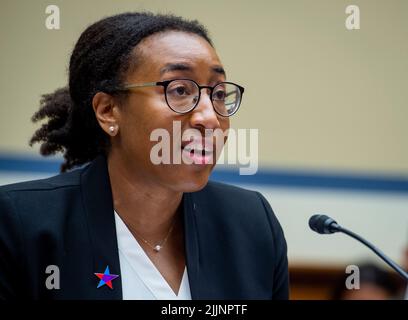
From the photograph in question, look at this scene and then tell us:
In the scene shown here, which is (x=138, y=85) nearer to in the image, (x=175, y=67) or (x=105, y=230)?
(x=175, y=67)

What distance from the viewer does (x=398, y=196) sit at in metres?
3.18

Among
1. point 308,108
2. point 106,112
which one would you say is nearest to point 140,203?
point 106,112

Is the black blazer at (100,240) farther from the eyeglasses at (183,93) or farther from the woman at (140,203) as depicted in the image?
the eyeglasses at (183,93)

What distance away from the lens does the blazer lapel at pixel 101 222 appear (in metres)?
1.28

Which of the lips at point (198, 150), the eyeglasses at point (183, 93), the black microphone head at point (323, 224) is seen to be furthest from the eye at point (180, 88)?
the black microphone head at point (323, 224)

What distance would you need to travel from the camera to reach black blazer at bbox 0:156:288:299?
1.25 metres

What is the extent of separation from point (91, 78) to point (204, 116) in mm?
328

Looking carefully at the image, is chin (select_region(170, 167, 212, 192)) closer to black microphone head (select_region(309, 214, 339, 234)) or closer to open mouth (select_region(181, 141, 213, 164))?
open mouth (select_region(181, 141, 213, 164))

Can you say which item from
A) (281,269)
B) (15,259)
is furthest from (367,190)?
(15,259)

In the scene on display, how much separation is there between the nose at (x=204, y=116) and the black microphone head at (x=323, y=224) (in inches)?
12.0

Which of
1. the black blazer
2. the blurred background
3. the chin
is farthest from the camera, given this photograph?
the blurred background

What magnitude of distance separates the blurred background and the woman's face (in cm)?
120

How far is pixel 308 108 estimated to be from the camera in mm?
2994

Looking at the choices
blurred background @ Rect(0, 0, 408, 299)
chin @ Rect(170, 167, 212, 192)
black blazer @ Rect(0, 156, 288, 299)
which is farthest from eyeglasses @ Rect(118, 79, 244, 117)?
blurred background @ Rect(0, 0, 408, 299)
